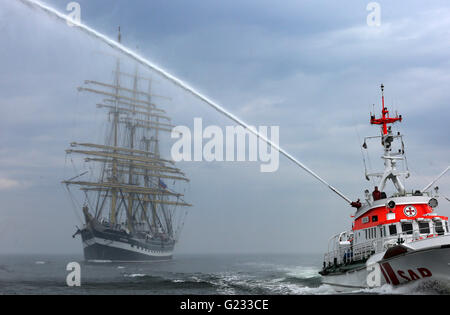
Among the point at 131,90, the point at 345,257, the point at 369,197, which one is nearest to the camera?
the point at 369,197

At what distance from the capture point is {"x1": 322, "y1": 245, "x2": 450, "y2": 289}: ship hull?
23.5 metres

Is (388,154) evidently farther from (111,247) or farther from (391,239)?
(111,247)

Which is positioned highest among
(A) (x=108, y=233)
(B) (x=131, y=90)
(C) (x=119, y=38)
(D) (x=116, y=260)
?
(C) (x=119, y=38)

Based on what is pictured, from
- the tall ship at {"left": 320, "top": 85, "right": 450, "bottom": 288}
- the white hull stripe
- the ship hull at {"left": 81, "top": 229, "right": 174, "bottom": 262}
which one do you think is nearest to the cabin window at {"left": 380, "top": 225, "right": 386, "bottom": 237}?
the tall ship at {"left": 320, "top": 85, "right": 450, "bottom": 288}

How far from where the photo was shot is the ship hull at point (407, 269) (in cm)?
2348

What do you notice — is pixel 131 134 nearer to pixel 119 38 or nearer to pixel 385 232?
pixel 119 38

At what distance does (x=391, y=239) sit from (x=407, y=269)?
3.78 metres

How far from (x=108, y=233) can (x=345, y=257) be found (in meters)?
81.8

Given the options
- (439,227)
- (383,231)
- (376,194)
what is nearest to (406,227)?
(383,231)

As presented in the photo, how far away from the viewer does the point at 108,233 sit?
106 m

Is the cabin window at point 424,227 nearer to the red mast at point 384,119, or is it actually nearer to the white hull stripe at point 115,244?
the red mast at point 384,119

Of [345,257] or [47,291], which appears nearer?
[345,257]

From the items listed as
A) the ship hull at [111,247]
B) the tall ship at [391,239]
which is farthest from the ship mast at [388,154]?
the ship hull at [111,247]
